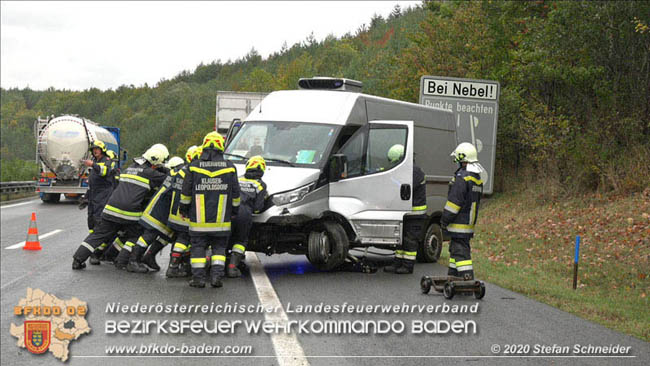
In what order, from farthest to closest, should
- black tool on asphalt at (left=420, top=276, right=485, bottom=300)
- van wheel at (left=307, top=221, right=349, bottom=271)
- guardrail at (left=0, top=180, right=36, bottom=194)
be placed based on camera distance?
guardrail at (left=0, top=180, right=36, bottom=194), van wheel at (left=307, top=221, right=349, bottom=271), black tool on asphalt at (left=420, top=276, right=485, bottom=300)

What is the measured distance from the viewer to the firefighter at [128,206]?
10938 mm

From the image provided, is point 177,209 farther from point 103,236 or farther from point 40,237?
point 40,237

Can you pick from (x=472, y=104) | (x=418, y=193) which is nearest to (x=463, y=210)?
(x=418, y=193)

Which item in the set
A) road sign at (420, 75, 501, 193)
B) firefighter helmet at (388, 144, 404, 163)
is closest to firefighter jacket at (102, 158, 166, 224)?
firefighter helmet at (388, 144, 404, 163)

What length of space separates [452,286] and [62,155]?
23.1 meters

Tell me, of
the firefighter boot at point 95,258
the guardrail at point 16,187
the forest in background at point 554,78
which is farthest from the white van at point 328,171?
the guardrail at point 16,187

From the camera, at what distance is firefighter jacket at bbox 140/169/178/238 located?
10477mm

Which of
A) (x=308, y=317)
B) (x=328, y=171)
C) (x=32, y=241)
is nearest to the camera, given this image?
(x=308, y=317)

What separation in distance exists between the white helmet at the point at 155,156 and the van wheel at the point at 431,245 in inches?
193

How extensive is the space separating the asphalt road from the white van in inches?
22.3

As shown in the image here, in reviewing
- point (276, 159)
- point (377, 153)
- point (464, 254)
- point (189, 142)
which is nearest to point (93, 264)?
point (276, 159)

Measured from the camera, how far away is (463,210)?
9.39m

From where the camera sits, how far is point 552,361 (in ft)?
20.0

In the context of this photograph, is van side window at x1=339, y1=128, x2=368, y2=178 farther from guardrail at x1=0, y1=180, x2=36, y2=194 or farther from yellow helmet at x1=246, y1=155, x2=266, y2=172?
guardrail at x1=0, y1=180, x2=36, y2=194
